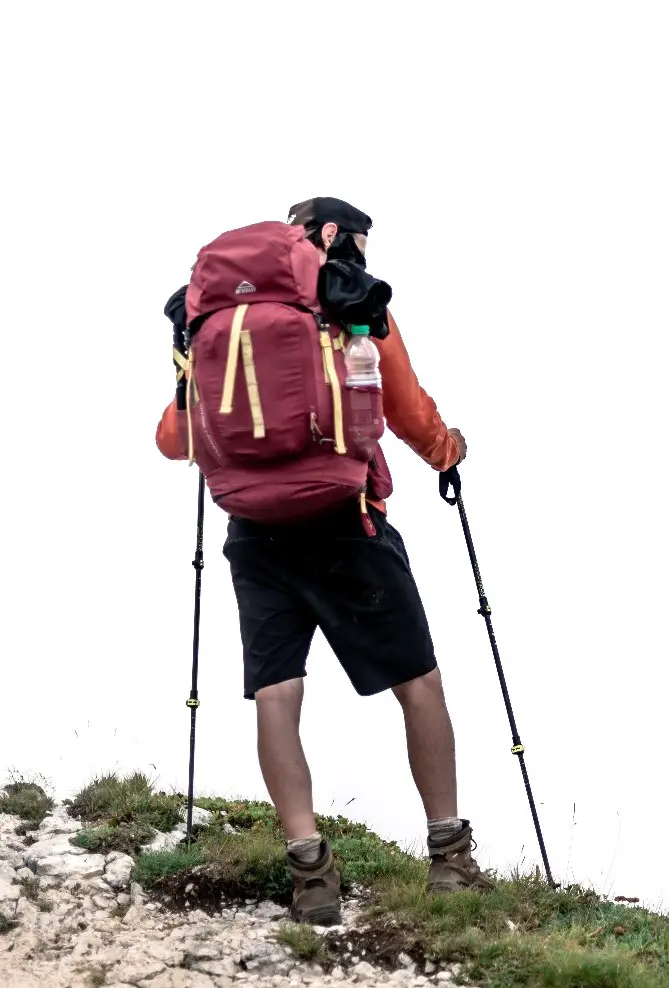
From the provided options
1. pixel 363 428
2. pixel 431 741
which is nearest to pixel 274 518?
pixel 363 428

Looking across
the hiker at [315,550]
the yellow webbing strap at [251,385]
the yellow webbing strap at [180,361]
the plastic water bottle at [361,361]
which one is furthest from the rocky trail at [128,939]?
the yellow webbing strap at [180,361]

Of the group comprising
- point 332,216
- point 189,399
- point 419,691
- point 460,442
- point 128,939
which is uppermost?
point 332,216

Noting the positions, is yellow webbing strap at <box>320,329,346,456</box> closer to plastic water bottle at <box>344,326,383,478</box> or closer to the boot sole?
plastic water bottle at <box>344,326,383,478</box>

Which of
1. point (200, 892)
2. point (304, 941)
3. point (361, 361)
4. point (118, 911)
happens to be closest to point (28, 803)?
point (118, 911)

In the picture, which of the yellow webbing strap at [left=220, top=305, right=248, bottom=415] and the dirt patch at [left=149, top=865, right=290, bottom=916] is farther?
the dirt patch at [left=149, top=865, right=290, bottom=916]

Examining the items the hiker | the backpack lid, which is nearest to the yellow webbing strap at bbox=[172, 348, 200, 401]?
the hiker

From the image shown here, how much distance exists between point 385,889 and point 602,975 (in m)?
1.55

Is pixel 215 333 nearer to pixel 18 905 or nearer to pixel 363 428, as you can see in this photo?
pixel 363 428

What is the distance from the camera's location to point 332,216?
7.10m

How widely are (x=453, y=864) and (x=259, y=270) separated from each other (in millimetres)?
3657

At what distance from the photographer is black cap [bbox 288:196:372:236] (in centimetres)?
711

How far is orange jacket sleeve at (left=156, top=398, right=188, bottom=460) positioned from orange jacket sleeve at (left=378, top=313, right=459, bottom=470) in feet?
4.38

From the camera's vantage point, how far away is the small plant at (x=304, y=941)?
6.52 meters

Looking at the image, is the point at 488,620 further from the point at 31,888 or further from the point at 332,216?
the point at 31,888
